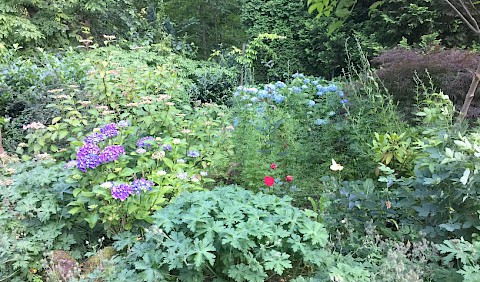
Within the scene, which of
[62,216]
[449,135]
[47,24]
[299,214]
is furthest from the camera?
[47,24]

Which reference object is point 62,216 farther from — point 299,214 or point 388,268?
point 388,268

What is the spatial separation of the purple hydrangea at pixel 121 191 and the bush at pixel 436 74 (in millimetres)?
2591

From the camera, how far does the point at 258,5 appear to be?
8211 mm

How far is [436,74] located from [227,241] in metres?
2.80

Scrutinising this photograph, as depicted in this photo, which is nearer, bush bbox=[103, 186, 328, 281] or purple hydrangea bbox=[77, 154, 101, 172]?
bush bbox=[103, 186, 328, 281]

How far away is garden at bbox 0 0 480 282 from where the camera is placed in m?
1.76

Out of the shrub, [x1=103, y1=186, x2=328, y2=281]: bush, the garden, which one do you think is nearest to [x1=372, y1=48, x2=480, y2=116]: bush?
the garden

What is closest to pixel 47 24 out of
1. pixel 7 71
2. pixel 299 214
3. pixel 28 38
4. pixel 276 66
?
pixel 28 38

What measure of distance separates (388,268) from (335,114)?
211cm

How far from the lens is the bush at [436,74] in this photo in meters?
3.41

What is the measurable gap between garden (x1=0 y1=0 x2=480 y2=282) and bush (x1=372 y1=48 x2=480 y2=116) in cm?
1

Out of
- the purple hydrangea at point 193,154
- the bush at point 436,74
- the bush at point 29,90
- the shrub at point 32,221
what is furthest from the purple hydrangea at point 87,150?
the bush at point 436,74

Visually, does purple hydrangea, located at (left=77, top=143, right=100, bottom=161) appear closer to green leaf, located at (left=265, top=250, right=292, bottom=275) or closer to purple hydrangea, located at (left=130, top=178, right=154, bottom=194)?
purple hydrangea, located at (left=130, top=178, right=154, bottom=194)

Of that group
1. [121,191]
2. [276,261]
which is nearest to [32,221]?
[121,191]
